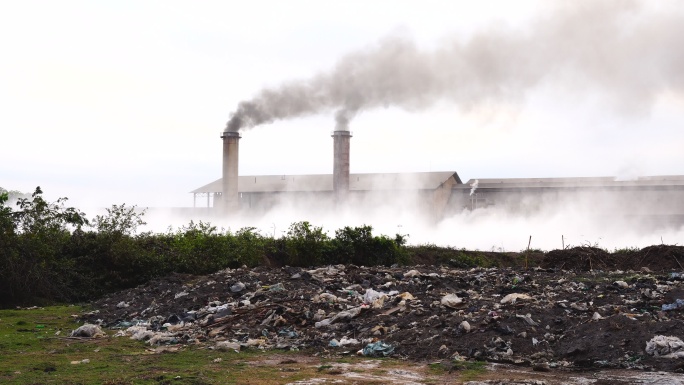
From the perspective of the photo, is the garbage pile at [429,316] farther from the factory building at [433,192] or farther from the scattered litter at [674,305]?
the factory building at [433,192]

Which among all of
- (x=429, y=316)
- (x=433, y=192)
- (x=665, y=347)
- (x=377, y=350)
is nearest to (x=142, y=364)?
(x=377, y=350)

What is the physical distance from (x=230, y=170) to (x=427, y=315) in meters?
23.2

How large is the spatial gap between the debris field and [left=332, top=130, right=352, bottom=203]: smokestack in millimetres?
18176

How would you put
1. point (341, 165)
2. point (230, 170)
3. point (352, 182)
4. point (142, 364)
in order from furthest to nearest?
1. point (352, 182)
2. point (341, 165)
3. point (230, 170)
4. point (142, 364)

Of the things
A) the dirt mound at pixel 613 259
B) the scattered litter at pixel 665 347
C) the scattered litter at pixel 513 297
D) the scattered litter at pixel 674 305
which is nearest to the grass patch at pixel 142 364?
the scattered litter at pixel 513 297

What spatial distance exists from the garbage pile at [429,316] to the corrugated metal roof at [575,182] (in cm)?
1963

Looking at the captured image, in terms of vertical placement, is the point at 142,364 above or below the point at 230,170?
below

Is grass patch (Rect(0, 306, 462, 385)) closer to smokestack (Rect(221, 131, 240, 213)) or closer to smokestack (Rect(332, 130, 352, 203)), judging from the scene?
smokestack (Rect(221, 131, 240, 213))

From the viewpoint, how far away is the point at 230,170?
31.7 metres

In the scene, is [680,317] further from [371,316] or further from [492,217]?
[492,217]

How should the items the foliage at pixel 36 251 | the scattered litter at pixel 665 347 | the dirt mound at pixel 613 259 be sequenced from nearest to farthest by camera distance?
the scattered litter at pixel 665 347 → the foliage at pixel 36 251 → the dirt mound at pixel 613 259

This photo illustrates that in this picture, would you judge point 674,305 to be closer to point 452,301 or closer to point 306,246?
point 452,301

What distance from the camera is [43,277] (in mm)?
14969

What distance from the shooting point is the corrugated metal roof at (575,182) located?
30.9 meters
